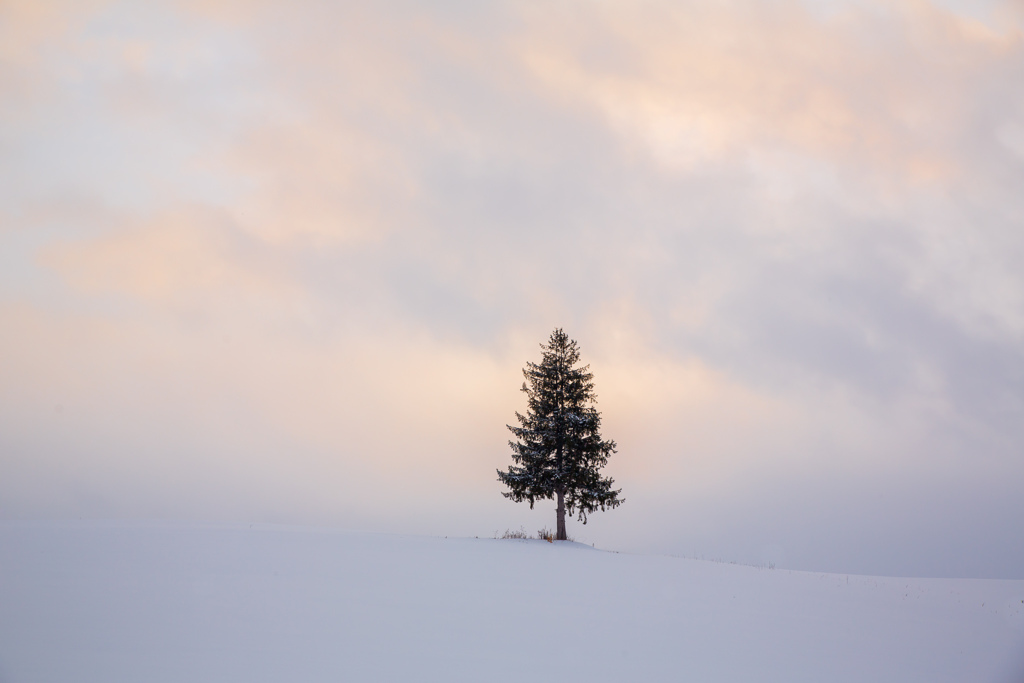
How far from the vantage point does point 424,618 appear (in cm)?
1320

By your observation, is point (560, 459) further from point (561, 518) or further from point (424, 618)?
point (424, 618)

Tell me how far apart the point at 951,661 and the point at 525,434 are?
68.0ft

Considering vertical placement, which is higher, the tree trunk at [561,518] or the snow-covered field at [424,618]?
the tree trunk at [561,518]

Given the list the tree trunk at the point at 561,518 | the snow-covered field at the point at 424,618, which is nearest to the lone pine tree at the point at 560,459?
the tree trunk at the point at 561,518

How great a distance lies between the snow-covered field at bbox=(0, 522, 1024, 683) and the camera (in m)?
10.4

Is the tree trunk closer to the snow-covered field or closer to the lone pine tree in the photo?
the lone pine tree

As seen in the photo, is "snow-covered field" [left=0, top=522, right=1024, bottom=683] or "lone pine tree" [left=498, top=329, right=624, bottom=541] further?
"lone pine tree" [left=498, top=329, right=624, bottom=541]

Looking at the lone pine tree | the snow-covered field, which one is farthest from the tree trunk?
the snow-covered field

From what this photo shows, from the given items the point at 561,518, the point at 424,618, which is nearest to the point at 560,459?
the point at 561,518

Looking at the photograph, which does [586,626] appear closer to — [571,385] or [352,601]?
[352,601]

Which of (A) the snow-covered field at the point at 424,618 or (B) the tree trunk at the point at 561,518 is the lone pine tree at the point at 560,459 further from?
(A) the snow-covered field at the point at 424,618

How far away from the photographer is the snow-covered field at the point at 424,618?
10438mm

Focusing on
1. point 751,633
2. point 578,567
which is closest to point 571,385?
point 578,567

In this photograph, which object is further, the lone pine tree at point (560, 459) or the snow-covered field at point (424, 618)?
the lone pine tree at point (560, 459)
